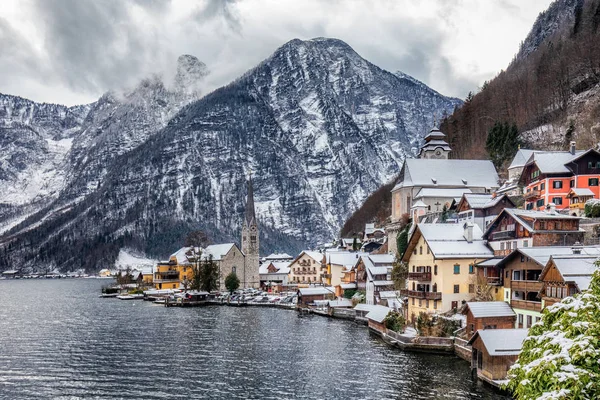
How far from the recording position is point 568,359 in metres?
11.5

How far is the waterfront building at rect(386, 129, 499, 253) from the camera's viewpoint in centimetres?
9631

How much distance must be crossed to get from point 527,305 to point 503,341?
8130 millimetres

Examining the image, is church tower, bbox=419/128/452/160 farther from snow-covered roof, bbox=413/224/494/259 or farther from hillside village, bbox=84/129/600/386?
snow-covered roof, bbox=413/224/494/259

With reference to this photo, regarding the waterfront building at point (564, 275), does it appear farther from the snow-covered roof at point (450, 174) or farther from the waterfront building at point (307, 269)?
the waterfront building at point (307, 269)

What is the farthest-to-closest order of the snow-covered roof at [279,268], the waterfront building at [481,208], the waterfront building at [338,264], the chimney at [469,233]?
the snow-covered roof at [279,268] < the waterfront building at [338,264] < the waterfront building at [481,208] < the chimney at [469,233]

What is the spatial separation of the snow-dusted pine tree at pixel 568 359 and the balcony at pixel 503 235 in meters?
42.4

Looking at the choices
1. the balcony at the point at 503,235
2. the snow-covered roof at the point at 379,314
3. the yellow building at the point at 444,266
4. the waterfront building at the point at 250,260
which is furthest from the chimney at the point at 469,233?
the waterfront building at the point at 250,260

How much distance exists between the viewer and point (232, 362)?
158ft

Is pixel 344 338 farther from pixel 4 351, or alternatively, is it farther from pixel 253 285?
pixel 253 285

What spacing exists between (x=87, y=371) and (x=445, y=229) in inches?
1611

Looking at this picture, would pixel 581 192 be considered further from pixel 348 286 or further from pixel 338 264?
pixel 338 264

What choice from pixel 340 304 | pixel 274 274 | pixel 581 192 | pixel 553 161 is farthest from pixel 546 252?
pixel 274 274

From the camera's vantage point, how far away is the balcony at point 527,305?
1654 inches

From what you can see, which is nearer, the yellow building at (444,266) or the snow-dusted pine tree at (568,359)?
the snow-dusted pine tree at (568,359)
